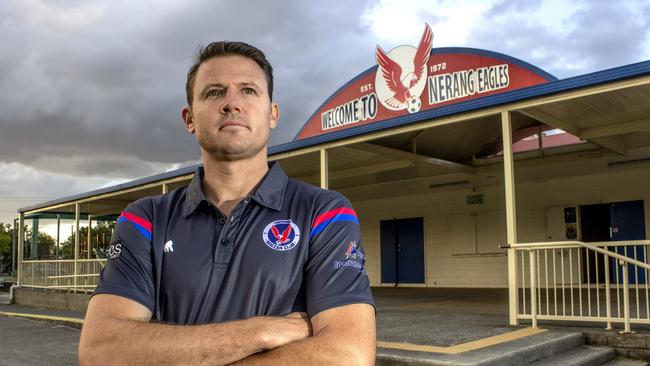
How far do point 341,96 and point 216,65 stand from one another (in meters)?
15.0

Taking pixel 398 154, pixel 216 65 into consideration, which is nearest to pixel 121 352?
pixel 216 65

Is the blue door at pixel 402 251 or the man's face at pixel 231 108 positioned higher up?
the man's face at pixel 231 108

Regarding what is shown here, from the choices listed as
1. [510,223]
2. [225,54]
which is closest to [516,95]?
[510,223]

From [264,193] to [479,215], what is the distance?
14.0 meters

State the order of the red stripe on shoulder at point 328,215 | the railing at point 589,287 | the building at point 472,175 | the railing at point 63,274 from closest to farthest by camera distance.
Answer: the red stripe on shoulder at point 328,215 < the railing at point 589,287 < the building at point 472,175 < the railing at point 63,274

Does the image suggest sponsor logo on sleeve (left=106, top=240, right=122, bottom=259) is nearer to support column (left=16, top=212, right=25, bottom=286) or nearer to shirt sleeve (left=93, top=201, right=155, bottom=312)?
shirt sleeve (left=93, top=201, right=155, bottom=312)

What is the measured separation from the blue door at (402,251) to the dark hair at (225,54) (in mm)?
14857

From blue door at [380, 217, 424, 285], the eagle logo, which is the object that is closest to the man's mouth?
the eagle logo

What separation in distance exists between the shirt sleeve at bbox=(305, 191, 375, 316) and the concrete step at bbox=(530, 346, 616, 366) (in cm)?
442

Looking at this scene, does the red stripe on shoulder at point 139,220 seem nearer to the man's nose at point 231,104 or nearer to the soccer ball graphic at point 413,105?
the man's nose at point 231,104

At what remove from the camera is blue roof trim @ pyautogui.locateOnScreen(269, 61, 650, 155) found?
6637mm

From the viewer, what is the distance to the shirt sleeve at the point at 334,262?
1.74 m

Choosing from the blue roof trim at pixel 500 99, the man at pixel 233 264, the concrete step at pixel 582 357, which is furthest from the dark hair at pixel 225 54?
the blue roof trim at pixel 500 99

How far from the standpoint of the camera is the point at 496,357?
5.08m
